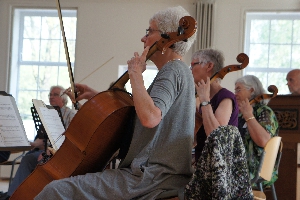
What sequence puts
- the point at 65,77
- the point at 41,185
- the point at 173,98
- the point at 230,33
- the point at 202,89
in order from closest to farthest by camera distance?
the point at 173,98 < the point at 41,185 < the point at 202,89 < the point at 230,33 < the point at 65,77

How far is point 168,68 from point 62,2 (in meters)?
6.73

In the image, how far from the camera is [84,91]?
2.66m

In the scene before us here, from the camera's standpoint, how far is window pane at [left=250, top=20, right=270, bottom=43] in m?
8.20

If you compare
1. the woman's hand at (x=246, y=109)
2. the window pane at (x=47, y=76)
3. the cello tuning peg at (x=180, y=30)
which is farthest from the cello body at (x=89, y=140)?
the window pane at (x=47, y=76)

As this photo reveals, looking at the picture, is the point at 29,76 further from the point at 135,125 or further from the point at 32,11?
the point at 135,125

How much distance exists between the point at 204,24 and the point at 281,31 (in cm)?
138

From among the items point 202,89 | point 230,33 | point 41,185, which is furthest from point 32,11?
point 41,185

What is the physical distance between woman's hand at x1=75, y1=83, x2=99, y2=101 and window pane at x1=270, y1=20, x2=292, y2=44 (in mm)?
6128

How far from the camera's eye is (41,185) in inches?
78.6

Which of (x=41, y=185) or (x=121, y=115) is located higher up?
(x=121, y=115)

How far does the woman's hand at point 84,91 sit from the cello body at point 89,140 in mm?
568

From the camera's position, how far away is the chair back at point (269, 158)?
11.3 feet

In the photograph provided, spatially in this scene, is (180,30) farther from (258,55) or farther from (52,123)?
(258,55)

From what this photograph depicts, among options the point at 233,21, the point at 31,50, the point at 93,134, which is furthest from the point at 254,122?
the point at 31,50
